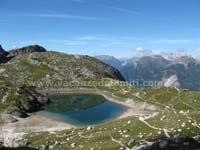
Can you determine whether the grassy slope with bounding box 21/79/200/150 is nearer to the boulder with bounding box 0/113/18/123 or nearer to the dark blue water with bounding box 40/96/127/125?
the boulder with bounding box 0/113/18/123

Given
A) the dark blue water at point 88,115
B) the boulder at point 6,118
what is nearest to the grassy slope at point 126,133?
the boulder at point 6,118

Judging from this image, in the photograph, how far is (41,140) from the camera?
106 metres

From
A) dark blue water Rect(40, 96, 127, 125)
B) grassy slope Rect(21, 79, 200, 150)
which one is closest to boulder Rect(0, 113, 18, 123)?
dark blue water Rect(40, 96, 127, 125)

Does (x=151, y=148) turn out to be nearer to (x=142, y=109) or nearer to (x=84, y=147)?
(x=84, y=147)

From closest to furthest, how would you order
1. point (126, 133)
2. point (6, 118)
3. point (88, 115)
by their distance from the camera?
point (126, 133)
point (6, 118)
point (88, 115)

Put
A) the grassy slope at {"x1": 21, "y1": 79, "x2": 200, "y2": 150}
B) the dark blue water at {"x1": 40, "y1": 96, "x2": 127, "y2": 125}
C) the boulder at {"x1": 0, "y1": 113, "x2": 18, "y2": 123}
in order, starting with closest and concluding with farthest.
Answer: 1. the grassy slope at {"x1": 21, "y1": 79, "x2": 200, "y2": 150}
2. the boulder at {"x1": 0, "y1": 113, "x2": 18, "y2": 123}
3. the dark blue water at {"x1": 40, "y1": 96, "x2": 127, "y2": 125}

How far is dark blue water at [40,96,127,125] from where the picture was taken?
16425 centimetres

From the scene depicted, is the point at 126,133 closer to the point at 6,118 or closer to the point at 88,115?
the point at 6,118

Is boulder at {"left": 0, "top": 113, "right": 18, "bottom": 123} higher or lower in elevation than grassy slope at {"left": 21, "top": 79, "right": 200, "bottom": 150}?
lower

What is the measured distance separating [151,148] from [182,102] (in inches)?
4224

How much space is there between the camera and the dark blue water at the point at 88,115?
164250 mm

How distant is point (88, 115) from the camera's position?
180250 mm

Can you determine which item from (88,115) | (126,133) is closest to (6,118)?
(88,115)

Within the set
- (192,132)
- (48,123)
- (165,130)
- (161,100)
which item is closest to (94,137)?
(165,130)
